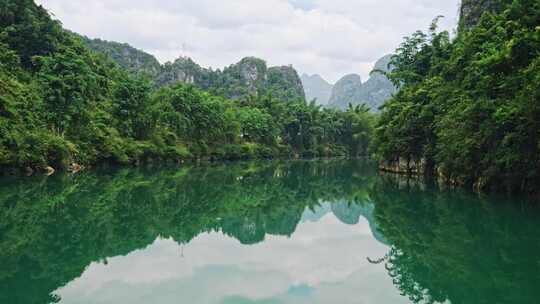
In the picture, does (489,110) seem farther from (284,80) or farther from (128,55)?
(284,80)

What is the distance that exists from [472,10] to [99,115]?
107 feet

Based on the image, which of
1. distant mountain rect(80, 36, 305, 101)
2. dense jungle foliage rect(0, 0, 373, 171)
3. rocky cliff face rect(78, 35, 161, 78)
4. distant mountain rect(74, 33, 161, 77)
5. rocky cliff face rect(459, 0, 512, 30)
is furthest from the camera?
rocky cliff face rect(78, 35, 161, 78)

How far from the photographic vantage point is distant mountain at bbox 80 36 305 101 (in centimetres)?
11794

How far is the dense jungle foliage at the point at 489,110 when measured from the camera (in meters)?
16.6

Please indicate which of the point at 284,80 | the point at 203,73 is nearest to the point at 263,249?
the point at 203,73

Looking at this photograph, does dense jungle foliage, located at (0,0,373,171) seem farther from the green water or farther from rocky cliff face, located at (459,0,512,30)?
rocky cliff face, located at (459,0,512,30)

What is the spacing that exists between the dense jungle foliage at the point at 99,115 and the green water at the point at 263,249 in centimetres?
1179

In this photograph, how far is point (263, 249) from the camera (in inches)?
420

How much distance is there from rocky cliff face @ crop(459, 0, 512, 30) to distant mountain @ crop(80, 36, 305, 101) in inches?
2870

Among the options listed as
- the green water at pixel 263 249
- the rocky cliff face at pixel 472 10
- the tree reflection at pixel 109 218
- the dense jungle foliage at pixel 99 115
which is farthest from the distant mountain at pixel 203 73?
the green water at pixel 263 249

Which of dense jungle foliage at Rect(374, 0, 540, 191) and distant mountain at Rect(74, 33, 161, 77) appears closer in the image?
dense jungle foliage at Rect(374, 0, 540, 191)

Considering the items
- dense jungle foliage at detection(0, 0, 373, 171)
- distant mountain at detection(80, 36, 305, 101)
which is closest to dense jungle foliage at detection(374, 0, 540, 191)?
dense jungle foliage at detection(0, 0, 373, 171)

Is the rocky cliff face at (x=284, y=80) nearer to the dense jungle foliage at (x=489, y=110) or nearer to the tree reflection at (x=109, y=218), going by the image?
the dense jungle foliage at (x=489, y=110)

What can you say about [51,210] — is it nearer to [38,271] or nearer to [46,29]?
[38,271]
